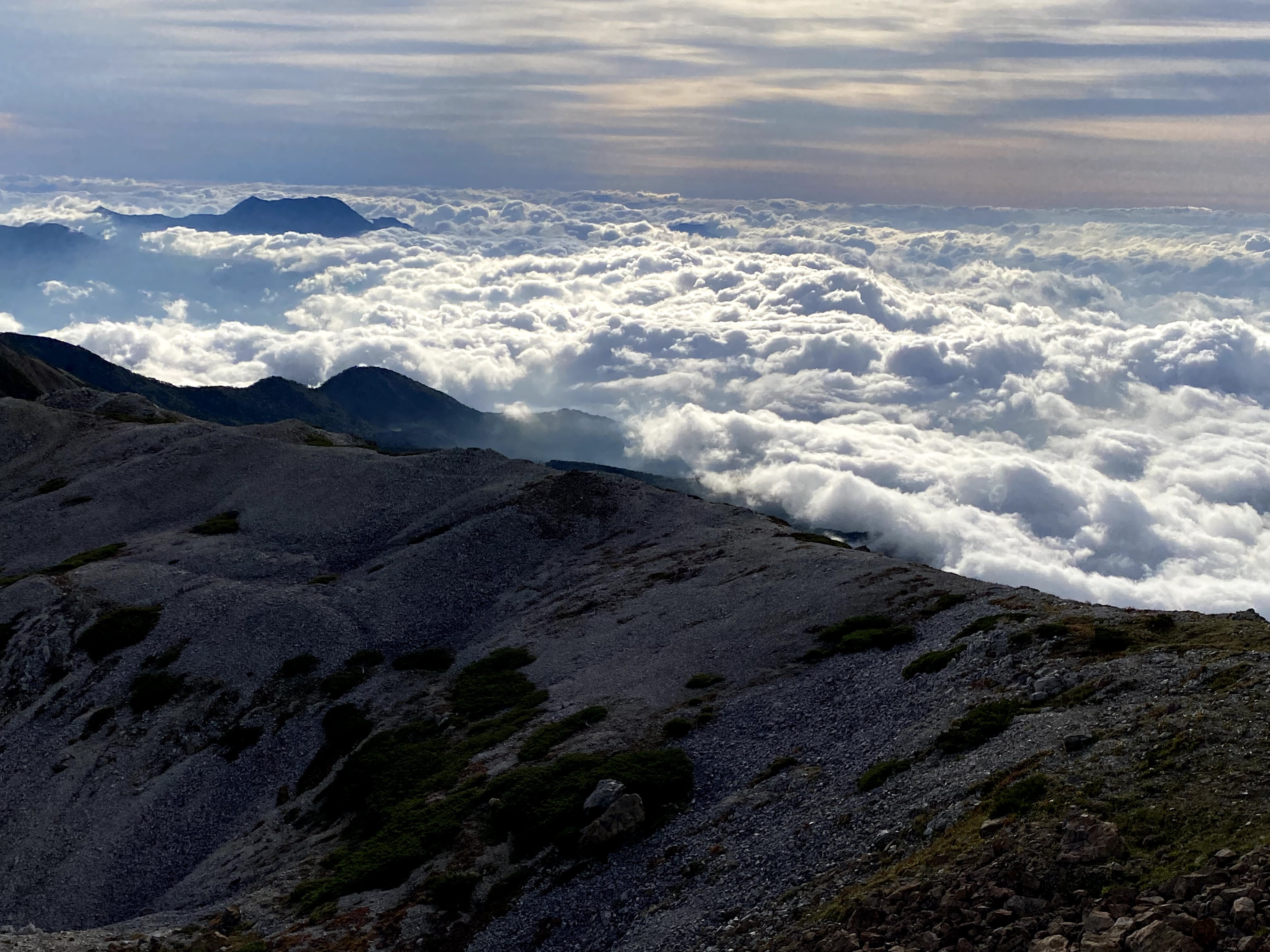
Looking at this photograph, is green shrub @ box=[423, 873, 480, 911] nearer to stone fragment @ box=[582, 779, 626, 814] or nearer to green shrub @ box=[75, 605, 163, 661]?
stone fragment @ box=[582, 779, 626, 814]

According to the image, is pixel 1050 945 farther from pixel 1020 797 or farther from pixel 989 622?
pixel 989 622

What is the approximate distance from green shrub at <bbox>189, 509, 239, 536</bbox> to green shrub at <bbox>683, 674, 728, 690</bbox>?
2527 inches

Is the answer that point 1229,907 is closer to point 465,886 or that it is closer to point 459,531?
point 465,886

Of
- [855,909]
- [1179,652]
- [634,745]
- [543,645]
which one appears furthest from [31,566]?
[1179,652]

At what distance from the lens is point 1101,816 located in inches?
1010

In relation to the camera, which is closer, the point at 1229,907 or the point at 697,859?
the point at 1229,907

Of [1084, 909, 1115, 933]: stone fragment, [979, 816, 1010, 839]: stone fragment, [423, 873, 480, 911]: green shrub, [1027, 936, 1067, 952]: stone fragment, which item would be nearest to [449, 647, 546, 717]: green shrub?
[423, 873, 480, 911]: green shrub

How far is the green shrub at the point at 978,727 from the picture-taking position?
116ft

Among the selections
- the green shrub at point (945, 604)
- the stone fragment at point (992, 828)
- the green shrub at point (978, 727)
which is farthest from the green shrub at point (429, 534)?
the stone fragment at point (992, 828)

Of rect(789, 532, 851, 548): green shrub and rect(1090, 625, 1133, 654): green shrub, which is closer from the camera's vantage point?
rect(1090, 625, 1133, 654): green shrub

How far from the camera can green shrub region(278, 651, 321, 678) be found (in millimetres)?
66000

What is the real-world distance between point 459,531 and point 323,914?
52.7 meters

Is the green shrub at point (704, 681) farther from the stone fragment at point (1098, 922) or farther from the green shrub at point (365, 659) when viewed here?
the stone fragment at point (1098, 922)

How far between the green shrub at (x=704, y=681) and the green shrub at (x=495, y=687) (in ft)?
33.7
